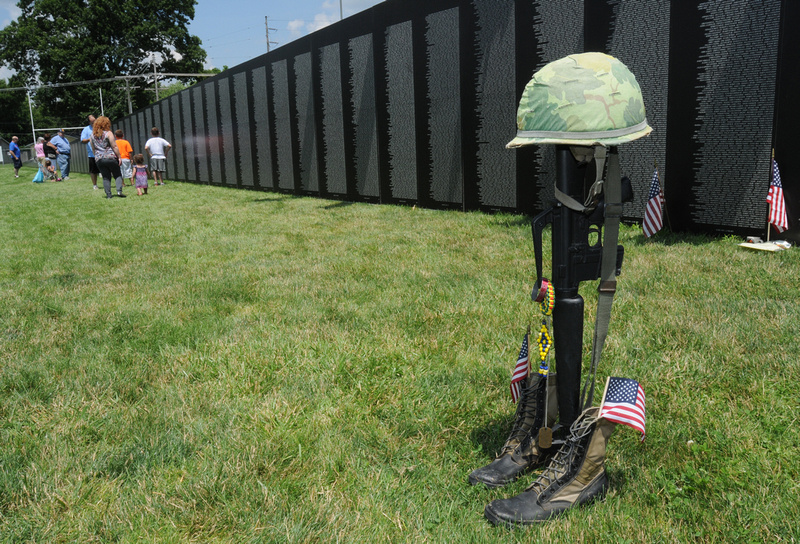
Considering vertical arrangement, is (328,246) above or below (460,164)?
below

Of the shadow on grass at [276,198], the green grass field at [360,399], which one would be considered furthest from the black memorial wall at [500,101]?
the green grass field at [360,399]

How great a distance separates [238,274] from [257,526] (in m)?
4.36

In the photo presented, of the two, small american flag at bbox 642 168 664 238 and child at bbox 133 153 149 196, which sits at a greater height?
child at bbox 133 153 149 196

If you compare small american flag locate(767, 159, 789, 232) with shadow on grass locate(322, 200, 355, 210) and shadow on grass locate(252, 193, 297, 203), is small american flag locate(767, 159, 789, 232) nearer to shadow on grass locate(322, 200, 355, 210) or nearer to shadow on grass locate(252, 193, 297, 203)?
shadow on grass locate(322, 200, 355, 210)

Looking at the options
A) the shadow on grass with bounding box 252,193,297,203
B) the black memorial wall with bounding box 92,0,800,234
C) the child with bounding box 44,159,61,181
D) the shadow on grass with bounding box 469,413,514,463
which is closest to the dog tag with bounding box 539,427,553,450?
the shadow on grass with bounding box 469,413,514,463

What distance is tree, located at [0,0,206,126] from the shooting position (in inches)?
1907

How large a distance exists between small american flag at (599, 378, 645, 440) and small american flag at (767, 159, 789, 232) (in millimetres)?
4768

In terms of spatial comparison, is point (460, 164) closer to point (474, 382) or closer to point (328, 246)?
point (328, 246)

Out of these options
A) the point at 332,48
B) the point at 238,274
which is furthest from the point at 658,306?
the point at 332,48

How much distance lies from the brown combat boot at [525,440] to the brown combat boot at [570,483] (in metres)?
0.17

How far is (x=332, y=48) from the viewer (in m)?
13.3

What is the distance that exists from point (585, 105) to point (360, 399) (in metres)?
1.90

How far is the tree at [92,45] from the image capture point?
48.4 metres

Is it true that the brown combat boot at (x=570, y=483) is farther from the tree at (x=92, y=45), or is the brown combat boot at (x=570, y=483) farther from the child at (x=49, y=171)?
the tree at (x=92, y=45)
